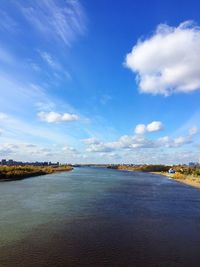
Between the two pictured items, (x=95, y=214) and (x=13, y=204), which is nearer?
(x=95, y=214)

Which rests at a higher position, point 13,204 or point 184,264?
point 13,204

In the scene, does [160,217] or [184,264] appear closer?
[184,264]

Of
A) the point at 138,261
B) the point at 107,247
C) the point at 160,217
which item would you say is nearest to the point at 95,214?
the point at 160,217

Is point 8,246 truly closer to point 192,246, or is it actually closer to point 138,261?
point 138,261

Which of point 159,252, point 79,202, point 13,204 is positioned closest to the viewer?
point 159,252

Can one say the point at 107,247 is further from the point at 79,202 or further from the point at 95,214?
the point at 79,202

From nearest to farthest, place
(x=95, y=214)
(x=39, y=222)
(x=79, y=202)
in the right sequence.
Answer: (x=39, y=222)
(x=95, y=214)
(x=79, y=202)

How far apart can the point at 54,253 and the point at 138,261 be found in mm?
4519

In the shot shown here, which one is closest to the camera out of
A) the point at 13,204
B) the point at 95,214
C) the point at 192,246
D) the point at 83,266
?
the point at 83,266

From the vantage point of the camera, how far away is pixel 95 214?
31.4 meters

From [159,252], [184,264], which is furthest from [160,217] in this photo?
[184,264]

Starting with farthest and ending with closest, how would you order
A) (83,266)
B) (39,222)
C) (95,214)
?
(95,214), (39,222), (83,266)

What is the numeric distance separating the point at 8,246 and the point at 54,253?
2.92 meters

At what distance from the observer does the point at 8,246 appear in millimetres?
19312
